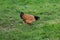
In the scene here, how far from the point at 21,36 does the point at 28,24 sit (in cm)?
64

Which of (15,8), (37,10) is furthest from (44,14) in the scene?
(15,8)

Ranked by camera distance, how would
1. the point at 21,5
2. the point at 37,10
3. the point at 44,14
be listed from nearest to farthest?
the point at 44,14, the point at 37,10, the point at 21,5

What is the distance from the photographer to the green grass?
18.0 ft

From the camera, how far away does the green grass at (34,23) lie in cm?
548

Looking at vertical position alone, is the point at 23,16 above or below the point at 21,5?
Result: above

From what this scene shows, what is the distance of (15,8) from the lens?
307 inches

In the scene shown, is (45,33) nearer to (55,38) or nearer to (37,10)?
(55,38)

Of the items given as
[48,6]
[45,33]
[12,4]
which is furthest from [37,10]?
[45,33]

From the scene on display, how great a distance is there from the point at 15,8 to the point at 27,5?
492 millimetres

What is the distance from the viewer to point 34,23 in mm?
6230

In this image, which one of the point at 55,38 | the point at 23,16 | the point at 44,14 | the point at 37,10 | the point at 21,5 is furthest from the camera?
the point at 21,5

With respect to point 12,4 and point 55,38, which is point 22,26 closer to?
point 55,38

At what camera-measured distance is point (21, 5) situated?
820 centimetres

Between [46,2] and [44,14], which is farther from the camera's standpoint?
[46,2]
